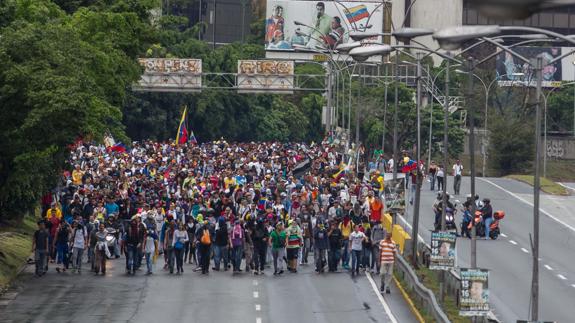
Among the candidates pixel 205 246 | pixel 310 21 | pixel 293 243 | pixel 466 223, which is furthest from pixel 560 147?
pixel 205 246

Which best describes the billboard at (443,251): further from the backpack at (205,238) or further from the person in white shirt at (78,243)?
the person in white shirt at (78,243)

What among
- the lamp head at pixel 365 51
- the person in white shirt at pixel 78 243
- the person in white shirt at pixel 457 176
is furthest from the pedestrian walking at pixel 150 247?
the person in white shirt at pixel 457 176

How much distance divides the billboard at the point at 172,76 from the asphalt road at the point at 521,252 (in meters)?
27.8

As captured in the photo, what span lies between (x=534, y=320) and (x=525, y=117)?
256 ft

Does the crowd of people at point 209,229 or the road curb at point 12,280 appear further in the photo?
the crowd of people at point 209,229

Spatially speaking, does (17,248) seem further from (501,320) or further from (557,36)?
(557,36)

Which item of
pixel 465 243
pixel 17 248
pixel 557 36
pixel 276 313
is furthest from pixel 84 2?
pixel 557 36

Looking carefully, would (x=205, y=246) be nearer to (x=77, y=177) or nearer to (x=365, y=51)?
(x=365, y=51)

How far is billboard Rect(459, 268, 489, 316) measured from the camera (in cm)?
2369

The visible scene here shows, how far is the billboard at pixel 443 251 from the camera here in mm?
28641

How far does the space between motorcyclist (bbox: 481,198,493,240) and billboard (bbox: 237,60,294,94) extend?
44999mm

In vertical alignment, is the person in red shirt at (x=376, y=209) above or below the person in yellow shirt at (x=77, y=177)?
below

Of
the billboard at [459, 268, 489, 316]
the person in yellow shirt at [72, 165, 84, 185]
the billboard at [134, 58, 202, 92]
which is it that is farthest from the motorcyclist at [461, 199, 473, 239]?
the billboard at [134, 58, 202, 92]

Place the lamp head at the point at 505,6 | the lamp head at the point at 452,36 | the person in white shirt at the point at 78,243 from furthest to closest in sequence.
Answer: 1. the person in white shirt at the point at 78,243
2. the lamp head at the point at 452,36
3. the lamp head at the point at 505,6
